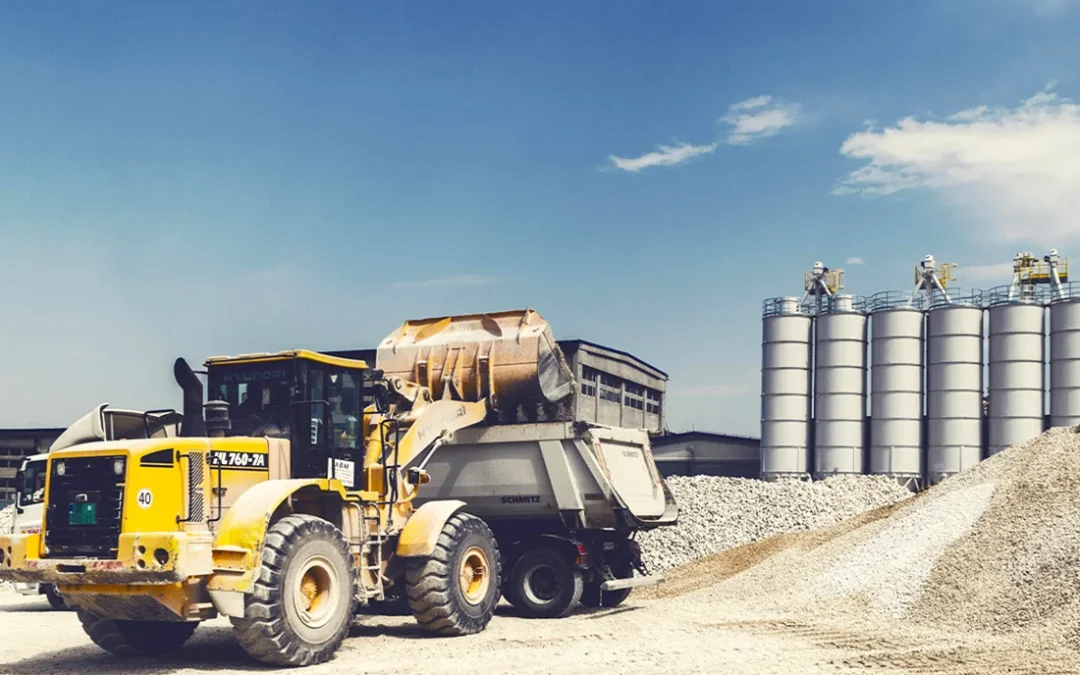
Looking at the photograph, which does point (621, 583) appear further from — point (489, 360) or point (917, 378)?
point (917, 378)

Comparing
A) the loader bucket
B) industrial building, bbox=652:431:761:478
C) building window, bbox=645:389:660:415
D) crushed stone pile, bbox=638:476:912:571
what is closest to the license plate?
the loader bucket

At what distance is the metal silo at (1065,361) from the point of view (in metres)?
37.0

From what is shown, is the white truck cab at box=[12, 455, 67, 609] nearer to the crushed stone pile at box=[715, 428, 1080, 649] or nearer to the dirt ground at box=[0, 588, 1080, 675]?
the dirt ground at box=[0, 588, 1080, 675]

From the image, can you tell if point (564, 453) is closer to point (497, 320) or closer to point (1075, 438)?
point (497, 320)

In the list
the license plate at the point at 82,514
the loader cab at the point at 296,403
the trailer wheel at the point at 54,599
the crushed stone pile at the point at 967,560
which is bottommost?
the trailer wheel at the point at 54,599

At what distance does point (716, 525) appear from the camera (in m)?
23.1

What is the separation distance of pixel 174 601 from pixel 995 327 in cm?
3472

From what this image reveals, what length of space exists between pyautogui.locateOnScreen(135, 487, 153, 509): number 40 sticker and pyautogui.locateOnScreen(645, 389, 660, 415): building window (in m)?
12.0

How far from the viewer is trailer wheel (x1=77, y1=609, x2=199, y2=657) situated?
430 inches

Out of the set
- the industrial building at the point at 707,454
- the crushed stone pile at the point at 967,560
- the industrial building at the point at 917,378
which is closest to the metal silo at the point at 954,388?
the industrial building at the point at 917,378

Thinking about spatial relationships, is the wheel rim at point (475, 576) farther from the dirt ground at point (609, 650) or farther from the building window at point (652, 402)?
the building window at point (652, 402)

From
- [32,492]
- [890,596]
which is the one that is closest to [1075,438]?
[890,596]

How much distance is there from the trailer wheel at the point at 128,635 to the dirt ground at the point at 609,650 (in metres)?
0.18

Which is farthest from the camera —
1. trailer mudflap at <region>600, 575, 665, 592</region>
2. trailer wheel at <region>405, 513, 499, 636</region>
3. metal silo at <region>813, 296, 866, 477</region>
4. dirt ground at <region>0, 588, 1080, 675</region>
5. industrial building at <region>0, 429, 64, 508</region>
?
metal silo at <region>813, 296, 866, 477</region>
